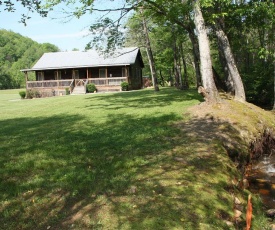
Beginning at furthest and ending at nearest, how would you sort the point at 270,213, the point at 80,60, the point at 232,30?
1. the point at 80,60
2. the point at 232,30
3. the point at 270,213

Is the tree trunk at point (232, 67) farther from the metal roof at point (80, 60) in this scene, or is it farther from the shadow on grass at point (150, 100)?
the metal roof at point (80, 60)

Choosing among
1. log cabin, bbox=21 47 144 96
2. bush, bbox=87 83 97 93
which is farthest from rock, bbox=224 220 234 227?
bush, bbox=87 83 97 93

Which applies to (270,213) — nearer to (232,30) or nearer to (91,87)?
(232,30)

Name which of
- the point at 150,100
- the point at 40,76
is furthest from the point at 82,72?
the point at 150,100

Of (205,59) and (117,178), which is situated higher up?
(205,59)

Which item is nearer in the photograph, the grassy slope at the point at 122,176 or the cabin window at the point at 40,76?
the grassy slope at the point at 122,176

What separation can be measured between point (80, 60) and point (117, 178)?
109 feet

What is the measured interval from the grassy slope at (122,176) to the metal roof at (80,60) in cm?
2643

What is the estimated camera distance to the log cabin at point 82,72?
34.6 metres

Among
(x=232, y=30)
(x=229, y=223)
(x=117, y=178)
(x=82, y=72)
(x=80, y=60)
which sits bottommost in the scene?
(x=229, y=223)

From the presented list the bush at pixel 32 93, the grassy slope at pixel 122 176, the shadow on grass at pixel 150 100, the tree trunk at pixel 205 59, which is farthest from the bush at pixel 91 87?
the grassy slope at pixel 122 176

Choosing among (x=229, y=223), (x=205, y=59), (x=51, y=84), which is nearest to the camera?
(x=229, y=223)

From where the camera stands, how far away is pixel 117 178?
5316 millimetres

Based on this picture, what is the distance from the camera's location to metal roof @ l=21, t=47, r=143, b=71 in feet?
116
